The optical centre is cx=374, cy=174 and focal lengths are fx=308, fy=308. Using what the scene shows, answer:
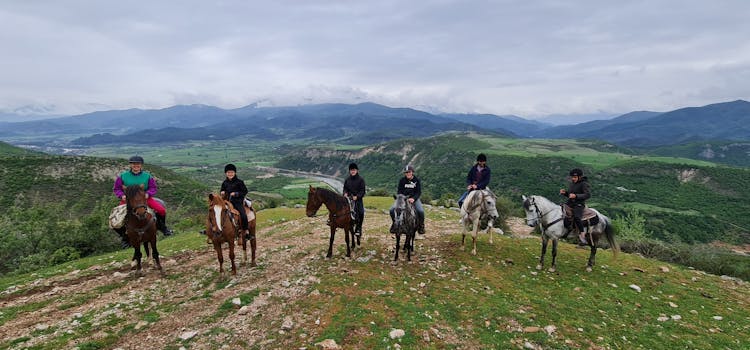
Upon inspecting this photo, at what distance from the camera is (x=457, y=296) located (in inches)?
355

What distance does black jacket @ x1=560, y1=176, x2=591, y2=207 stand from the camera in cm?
1090

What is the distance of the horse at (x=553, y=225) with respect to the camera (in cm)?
1130

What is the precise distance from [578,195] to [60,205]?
34.1 meters

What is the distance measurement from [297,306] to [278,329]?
1.03 metres

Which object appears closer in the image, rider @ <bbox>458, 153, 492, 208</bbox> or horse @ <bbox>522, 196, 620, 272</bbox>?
horse @ <bbox>522, 196, 620, 272</bbox>

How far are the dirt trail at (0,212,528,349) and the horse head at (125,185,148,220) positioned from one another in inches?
88.7

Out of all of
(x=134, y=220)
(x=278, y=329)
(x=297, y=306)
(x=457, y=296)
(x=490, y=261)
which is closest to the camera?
(x=278, y=329)

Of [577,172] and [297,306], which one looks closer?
[297,306]

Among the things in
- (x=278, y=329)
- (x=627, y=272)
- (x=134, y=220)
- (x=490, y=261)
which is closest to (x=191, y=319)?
(x=278, y=329)

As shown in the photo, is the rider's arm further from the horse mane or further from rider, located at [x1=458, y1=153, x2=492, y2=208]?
rider, located at [x1=458, y1=153, x2=492, y2=208]

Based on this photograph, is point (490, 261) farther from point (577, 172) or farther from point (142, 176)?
point (142, 176)

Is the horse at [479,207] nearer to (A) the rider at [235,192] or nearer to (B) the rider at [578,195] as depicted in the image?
(B) the rider at [578,195]

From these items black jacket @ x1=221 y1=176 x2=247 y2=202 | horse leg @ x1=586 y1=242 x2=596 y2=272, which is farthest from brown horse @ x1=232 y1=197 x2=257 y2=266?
horse leg @ x1=586 y1=242 x2=596 y2=272

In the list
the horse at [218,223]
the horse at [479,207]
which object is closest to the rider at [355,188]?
the horse at [218,223]
